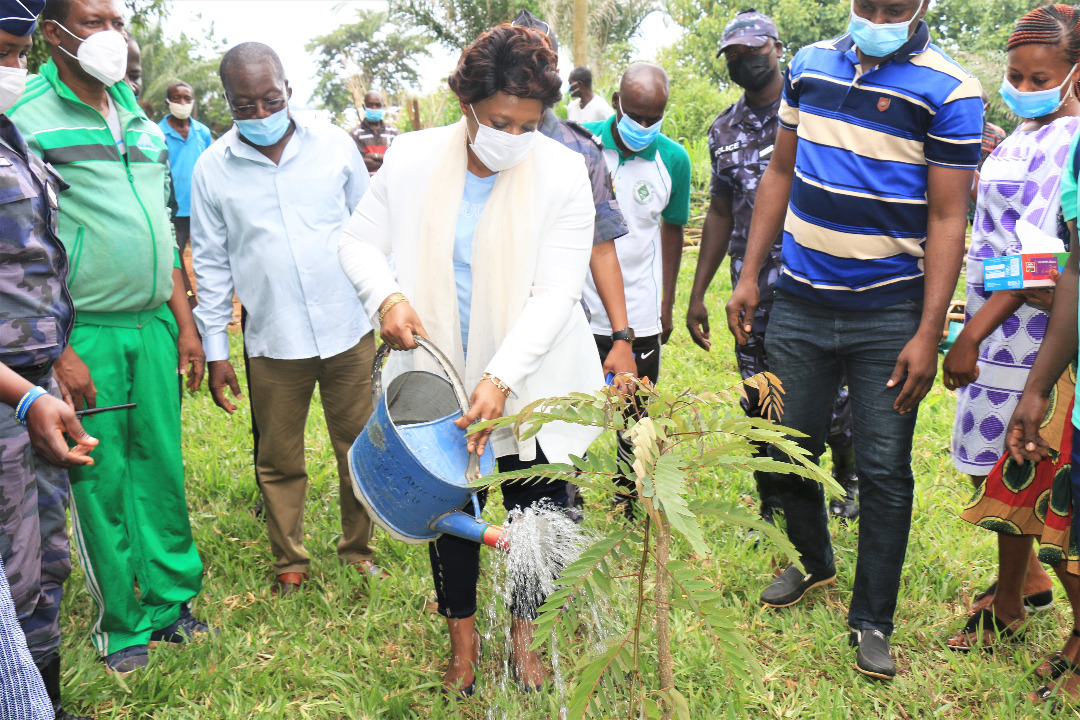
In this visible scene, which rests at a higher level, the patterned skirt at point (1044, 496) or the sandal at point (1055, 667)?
the patterned skirt at point (1044, 496)

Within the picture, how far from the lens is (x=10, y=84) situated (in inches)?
86.4

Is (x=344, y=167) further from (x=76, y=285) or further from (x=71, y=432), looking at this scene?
(x=71, y=432)

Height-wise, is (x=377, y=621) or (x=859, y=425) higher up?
(x=859, y=425)

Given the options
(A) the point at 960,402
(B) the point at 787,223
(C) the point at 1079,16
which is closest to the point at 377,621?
(B) the point at 787,223

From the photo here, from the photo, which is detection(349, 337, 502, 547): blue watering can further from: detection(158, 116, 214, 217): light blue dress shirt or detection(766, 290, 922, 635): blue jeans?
detection(158, 116, 214, 217): light blue dress shirt

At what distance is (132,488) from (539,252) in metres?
1.73

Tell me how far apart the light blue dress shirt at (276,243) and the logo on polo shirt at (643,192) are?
1324 mm

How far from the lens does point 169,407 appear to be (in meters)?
3.10

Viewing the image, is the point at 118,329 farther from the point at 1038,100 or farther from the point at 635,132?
the point at 1038,100

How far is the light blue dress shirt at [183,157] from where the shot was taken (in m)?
6.57

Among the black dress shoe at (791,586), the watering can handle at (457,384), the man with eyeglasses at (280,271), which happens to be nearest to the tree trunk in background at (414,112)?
the man with eyeglasses at (280,271)

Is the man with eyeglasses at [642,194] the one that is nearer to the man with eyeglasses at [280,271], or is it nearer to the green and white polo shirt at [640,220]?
the green and white polo shirt at [640,220]

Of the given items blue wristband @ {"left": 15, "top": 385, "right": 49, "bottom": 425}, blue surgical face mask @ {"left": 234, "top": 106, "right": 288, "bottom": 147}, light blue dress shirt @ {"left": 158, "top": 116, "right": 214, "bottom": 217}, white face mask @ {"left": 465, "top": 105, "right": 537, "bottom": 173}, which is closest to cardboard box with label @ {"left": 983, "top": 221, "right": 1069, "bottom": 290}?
white face mask @ {"left": 465, "top": 105, "right": 537, "bottom": 173}

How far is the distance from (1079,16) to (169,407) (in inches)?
136
